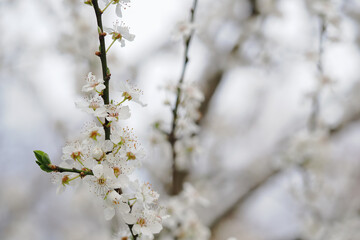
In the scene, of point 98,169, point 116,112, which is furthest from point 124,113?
point 98,169

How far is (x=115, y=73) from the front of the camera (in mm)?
2113

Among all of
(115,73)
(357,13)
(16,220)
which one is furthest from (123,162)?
(16,220)

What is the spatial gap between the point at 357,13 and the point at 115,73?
198 centimetres

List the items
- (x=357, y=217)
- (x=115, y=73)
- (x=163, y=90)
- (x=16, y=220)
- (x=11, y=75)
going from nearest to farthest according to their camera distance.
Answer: (x=163, y=90), (x=115, y=73), (x=357, y=217), (x=11, y=75), (x=16, y=220)

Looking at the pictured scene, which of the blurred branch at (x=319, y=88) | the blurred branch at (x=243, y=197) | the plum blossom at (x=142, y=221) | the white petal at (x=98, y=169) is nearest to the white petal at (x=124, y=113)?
the white petal at (x=98, y=169)

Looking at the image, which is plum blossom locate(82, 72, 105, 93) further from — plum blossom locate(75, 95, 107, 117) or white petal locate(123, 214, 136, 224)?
white petal locate(123, 214, 136, 224)

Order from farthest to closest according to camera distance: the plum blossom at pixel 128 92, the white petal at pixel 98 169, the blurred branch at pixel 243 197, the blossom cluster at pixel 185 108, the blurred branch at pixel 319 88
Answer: the blurred branch at pixel 243 197
the blurred branch at pixel 319 88
the blossom cluster at pixel 185 108
the plum blossom at pixel 128 92
the white petal at pixel 98 169

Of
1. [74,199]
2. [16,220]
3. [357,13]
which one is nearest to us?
[74,199]

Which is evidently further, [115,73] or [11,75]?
[11,75]

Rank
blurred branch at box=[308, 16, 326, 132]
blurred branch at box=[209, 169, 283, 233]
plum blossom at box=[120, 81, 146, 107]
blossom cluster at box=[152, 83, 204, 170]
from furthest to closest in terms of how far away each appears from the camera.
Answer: blurred branch at box=[209, 169, 283, 233]
blurred branch at box=[308, 16, 326, 132]
blossom cluster at box=[152, 83, 204, 170]
plum blossom at box=[120, 81, 146, 107]

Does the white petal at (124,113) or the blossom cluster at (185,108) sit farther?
the blossom cluster at (185,108)

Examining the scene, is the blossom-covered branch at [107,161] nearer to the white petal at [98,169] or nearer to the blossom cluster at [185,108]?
the white petal at [98,169]

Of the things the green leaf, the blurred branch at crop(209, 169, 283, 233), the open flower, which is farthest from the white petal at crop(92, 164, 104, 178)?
the blurred branch at crop(209, 169, 283, 233)

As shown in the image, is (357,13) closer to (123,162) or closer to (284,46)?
Result: (284,46)
